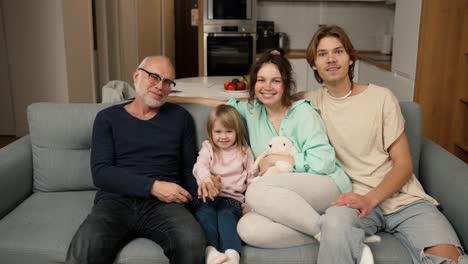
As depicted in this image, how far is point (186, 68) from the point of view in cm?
728

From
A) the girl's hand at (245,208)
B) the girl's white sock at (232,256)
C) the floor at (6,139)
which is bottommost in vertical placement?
the floor at (6,139)

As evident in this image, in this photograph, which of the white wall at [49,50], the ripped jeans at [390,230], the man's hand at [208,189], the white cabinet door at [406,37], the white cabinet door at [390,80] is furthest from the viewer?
the white wall at [49,50]

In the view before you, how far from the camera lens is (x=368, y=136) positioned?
191cm

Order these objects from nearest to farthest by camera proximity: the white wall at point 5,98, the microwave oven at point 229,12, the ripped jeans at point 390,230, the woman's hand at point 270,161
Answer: the ripped jeans at point 390,230 < the woman's hand at point 270,161 < the white wall at point 5,98 < the microwave oven at point 229,12

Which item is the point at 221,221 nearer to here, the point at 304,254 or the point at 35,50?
the point at 304,254

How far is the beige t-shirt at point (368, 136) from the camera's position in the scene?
189 centimetres

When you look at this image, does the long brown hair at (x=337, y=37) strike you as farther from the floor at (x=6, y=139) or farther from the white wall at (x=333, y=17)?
the floor at (x=6, y=139)

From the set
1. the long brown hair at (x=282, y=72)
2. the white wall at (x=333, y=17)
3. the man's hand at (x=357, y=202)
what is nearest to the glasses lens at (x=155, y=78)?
the long brown hair at (x=282, y=72)

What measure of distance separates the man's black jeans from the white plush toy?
0.37 meters

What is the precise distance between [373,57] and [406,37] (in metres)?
1.13

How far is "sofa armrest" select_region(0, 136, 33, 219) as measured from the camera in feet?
6.60

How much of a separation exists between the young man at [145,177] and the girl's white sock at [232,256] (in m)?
0.10

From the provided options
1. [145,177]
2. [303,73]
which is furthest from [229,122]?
[303,73]

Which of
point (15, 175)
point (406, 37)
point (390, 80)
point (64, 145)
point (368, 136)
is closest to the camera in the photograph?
point (368, 136)
